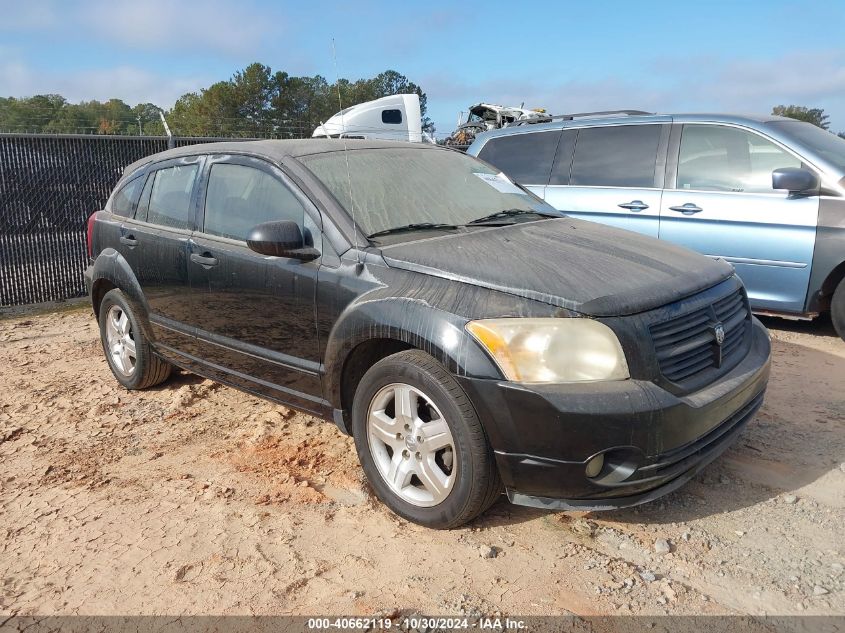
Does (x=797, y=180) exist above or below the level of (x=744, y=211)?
above

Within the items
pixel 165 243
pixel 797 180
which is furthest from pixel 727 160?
pixel 165 243

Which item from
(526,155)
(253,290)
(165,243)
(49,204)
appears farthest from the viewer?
(49,204)

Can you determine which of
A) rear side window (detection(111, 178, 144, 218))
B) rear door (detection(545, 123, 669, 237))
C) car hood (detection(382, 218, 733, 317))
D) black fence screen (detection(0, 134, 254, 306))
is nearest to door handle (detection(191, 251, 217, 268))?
rear side window (detection(111, 178, 144, 218))

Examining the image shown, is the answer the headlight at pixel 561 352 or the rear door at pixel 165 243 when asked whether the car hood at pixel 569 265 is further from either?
the rear door at pixel 165 243

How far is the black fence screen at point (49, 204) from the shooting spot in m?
7.98

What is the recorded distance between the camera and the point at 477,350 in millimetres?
2594

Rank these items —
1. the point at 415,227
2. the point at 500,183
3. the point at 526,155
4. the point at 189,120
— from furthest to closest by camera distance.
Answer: the point at 189,120
the point at 526,155
the point at 500,183
the point at 415,227

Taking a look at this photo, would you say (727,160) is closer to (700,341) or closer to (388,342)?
(700,341)

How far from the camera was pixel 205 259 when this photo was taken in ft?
12.6

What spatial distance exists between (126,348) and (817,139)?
18.8ft

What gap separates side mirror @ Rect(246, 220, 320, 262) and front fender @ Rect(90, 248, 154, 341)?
157 centimetres

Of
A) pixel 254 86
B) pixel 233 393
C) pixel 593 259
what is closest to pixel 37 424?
pixel 233 393

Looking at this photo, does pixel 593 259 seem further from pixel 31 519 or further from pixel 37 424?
pixel 37 424

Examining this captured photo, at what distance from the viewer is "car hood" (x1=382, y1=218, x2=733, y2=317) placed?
2.69 m
